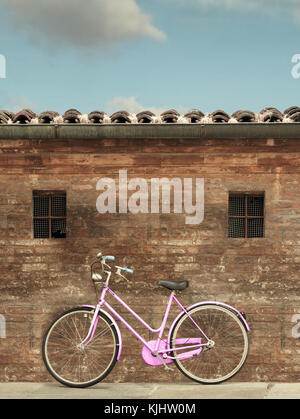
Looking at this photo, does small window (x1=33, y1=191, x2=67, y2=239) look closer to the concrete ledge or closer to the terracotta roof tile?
the concrete ledge

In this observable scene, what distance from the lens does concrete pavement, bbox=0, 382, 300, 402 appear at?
18.6 feet

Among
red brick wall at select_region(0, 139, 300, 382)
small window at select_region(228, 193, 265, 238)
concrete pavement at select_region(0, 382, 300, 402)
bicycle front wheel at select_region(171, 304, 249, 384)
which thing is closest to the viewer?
concrete pavement at select_region(0, 382, 300, 402)

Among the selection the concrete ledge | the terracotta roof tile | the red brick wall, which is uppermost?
the terracotta roof tile

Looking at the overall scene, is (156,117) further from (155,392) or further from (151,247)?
(155,392)

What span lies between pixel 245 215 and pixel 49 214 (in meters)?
2.57

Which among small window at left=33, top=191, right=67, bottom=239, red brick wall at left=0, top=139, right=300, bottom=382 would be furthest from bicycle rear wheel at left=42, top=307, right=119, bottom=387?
small window at left=33, top=191, right=67, bottom=239

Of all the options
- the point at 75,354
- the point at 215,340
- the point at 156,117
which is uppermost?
the point at 156,117

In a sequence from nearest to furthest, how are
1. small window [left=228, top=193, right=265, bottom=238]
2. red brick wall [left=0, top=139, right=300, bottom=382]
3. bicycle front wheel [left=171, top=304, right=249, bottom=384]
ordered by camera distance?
1. bicycle front wheel [left=171, top=304, right=249, bottom=384]
2. red brick wall [left=0, top=139, right=300, bottom=382]
3. small window [left=228, top=193, right=265, bottom=238]

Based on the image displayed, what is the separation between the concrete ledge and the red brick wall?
0.24 m

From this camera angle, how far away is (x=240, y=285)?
759cm

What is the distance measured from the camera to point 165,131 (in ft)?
24.4

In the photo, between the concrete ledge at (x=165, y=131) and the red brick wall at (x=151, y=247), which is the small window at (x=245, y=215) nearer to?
the red brick wall at (x=151, y=247)
